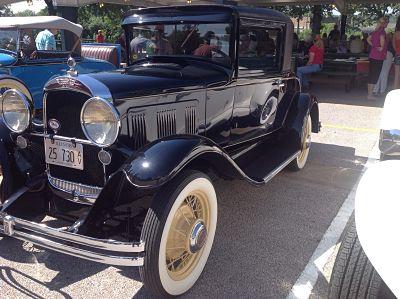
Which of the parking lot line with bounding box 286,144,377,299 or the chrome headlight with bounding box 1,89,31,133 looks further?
the chrome headlight with bounding box 1,89,31,133

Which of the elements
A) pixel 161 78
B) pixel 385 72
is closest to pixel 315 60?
pixel 385 72

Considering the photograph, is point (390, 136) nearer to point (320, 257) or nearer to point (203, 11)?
point (320, 257)

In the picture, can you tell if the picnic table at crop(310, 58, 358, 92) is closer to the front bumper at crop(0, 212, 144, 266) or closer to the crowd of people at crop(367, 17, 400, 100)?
the crowd of people at crop(367, 17, 400, 100)

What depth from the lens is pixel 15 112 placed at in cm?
281

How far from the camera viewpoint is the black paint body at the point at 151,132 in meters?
2.29

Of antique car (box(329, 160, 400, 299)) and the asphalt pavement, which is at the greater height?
antique car (box(329, 160, 400, 299))

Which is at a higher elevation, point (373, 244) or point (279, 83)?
point (279, 83)

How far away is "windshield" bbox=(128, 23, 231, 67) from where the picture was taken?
3277 mm

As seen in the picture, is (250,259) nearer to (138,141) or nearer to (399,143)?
(138,141)

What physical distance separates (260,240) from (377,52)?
7696mm

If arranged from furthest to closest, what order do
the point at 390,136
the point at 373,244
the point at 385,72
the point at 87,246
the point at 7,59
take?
the point at 385,72 → the point at 7,59 → the point at 390,136 → the point at 87,246 → the point at 373,244

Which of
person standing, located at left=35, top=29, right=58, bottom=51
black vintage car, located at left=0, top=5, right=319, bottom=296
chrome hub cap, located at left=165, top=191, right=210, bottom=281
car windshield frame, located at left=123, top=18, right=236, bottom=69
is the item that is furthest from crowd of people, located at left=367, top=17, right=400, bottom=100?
chrome hub cap, located at left=165, top=191, right=210, bottom=281

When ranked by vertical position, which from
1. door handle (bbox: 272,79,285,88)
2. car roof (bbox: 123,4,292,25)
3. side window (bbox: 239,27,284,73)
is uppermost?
car roof (bbox: 123,4,292,25)

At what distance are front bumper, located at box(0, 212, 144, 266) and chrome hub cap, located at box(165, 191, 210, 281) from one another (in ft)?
1.03
